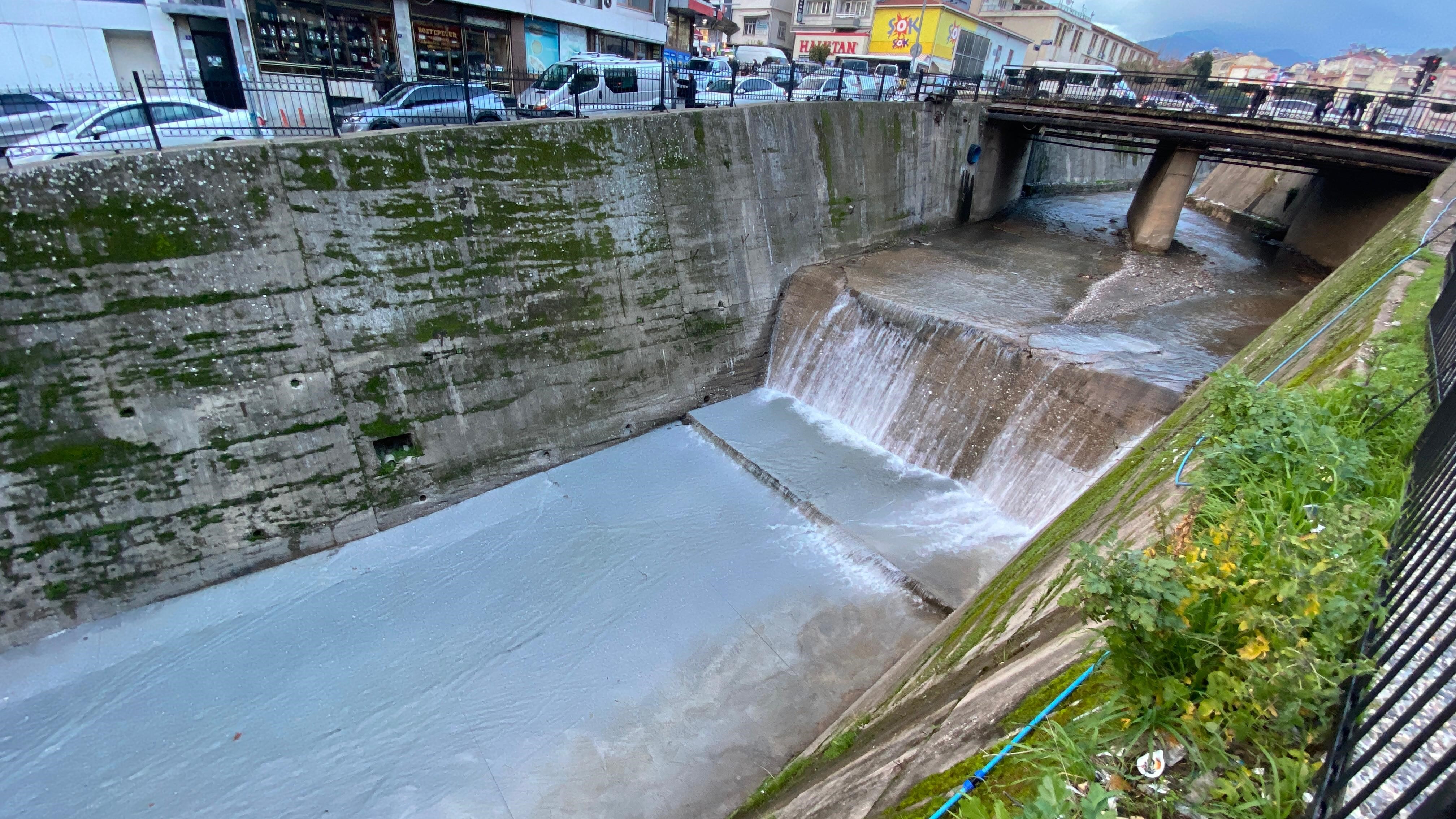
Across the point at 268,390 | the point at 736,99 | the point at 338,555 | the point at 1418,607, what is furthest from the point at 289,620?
the point at 736,99

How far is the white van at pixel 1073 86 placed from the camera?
55.6 ft

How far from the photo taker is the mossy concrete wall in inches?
327

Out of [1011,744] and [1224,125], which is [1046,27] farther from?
[1011,744]

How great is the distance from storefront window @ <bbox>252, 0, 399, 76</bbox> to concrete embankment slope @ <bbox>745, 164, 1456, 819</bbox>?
20613mm

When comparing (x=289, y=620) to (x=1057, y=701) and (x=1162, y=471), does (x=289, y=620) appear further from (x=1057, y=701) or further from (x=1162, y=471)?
(x=1162, y=471)

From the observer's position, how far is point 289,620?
8852mm

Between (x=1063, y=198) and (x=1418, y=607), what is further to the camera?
(x=1063, y=198)

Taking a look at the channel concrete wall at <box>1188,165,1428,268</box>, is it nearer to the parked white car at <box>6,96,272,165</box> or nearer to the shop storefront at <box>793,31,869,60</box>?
the parked white car at <box>6,96,272,165</box>

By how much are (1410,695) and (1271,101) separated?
16.9 m

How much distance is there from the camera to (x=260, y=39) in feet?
63.8

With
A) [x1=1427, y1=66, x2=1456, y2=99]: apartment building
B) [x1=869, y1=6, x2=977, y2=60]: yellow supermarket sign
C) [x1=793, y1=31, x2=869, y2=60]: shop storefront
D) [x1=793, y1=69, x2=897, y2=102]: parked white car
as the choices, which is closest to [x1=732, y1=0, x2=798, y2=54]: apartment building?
[x1=793, y1=31, x2=869, y2=60]: shop storefront

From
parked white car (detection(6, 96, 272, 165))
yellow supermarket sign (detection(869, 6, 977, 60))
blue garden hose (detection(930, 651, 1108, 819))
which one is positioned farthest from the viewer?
yellow supermarket sign (detection(869, 6, 977, 60))

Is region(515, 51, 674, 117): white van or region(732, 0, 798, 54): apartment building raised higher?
region(732, 0, 798, 54): apartment building

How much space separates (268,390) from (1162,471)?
10645mm
